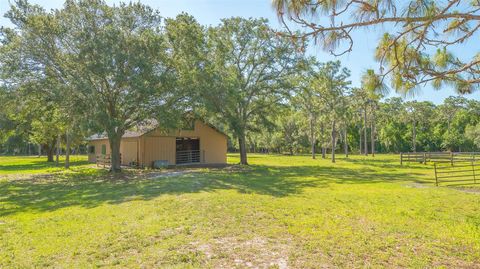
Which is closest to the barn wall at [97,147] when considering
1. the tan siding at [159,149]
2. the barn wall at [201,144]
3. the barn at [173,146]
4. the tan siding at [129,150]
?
the barn at [173,146]

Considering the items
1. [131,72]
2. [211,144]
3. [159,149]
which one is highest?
[131,72]

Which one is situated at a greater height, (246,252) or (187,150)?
(187,150)

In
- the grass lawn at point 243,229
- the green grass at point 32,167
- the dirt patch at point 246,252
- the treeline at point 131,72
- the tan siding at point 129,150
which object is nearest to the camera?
the dirt patch at point 246,252

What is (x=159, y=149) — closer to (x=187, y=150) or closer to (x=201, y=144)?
(x=187, y=150)

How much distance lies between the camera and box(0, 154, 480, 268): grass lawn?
4.47 meters

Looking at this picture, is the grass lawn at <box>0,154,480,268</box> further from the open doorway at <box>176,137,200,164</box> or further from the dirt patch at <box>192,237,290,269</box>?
the open doorway at <box>176,137,200,164</box>

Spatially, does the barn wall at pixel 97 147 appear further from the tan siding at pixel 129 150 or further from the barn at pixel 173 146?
the tan siding at pixel 129 150

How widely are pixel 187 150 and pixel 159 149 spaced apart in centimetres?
325

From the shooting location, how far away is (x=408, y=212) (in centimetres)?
736

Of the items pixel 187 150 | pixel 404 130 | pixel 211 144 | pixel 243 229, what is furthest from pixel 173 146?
pixel 404 130

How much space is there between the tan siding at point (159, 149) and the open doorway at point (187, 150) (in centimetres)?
91

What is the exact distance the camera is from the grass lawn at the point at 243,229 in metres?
4.47

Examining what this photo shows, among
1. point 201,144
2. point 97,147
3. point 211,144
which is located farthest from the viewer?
point 97,147

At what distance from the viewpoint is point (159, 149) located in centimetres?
2219
